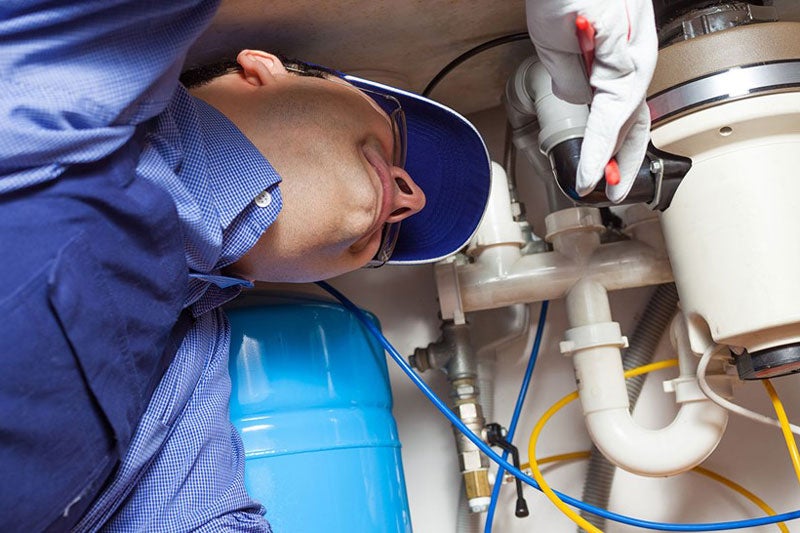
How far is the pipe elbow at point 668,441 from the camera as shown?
1060 millimetres

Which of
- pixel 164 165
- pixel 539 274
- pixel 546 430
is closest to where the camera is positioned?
pixel 164 165

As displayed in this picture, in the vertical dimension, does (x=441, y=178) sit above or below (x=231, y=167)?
above

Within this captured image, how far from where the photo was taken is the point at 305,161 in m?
0.95

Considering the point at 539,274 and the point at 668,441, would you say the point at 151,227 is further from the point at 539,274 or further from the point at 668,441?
the point at 668,441

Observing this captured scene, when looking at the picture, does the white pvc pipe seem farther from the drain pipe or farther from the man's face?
the man's face

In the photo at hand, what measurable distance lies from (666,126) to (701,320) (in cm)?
23

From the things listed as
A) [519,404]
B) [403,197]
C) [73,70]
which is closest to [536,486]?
[519,404]

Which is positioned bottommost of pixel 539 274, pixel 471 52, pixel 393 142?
pixel 539 274

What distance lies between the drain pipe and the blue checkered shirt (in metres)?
0.45

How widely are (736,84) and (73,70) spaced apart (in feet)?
2.25

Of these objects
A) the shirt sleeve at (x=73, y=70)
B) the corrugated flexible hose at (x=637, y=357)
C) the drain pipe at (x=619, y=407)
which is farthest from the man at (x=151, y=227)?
the corrugated flexible hose at (x=637, y=357)

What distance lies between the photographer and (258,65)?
100cm

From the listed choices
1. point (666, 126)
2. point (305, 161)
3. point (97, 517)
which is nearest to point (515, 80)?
point (666, 126)

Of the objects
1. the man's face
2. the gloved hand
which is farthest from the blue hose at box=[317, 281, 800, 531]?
the gloved hand
